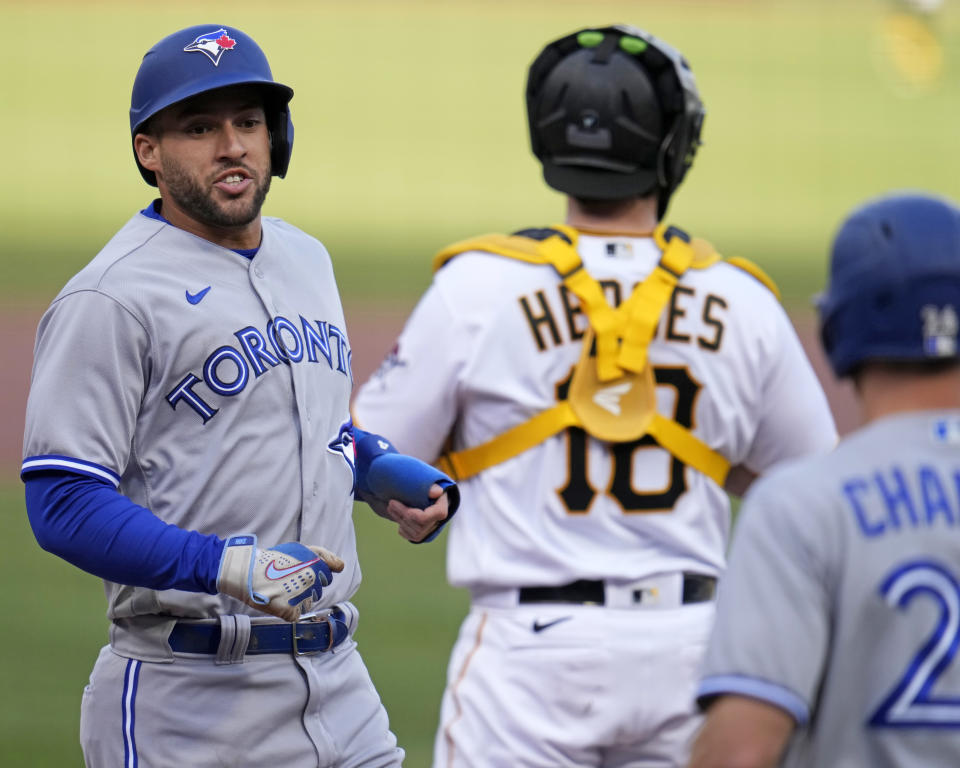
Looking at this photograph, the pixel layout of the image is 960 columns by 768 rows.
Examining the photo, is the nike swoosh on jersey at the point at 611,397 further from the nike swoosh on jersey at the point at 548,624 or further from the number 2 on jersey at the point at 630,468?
the nike swoosh on jersey at the point at 548,624

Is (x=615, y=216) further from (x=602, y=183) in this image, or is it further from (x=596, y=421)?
(x=596, y=421)

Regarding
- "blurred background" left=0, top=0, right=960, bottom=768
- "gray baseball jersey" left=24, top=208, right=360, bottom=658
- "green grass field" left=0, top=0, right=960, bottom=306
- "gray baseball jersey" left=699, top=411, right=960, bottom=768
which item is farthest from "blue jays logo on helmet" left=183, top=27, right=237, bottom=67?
"green grass field" left=0, top=0, right=960, bottom=306

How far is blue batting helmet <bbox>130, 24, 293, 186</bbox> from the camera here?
3.33 meters

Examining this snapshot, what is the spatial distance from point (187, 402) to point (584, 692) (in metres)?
1.04

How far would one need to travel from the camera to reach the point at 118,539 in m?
3.00

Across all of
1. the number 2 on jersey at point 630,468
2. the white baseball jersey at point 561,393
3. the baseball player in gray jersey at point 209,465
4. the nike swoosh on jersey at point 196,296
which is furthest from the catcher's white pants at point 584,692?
the nike swoosh on jersey at point 196,296

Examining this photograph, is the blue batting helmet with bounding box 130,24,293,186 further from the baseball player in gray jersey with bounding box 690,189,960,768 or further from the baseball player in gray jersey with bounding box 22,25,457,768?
the baseball player in gray jersey with bounding box 690,189,960,768

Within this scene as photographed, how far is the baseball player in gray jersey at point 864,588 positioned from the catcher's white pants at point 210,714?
1368 mm

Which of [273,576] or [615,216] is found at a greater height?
[615,216]

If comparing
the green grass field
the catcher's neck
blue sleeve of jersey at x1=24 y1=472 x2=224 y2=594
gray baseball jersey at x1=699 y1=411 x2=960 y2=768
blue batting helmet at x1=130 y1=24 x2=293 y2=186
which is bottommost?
the green grass field

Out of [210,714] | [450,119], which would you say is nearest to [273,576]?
[210,714]

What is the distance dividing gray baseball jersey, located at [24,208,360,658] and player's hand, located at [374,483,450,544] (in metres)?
0.13

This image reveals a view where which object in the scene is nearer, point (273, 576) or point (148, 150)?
point (273, 576)

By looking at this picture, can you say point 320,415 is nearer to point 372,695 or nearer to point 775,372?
point 372,695
